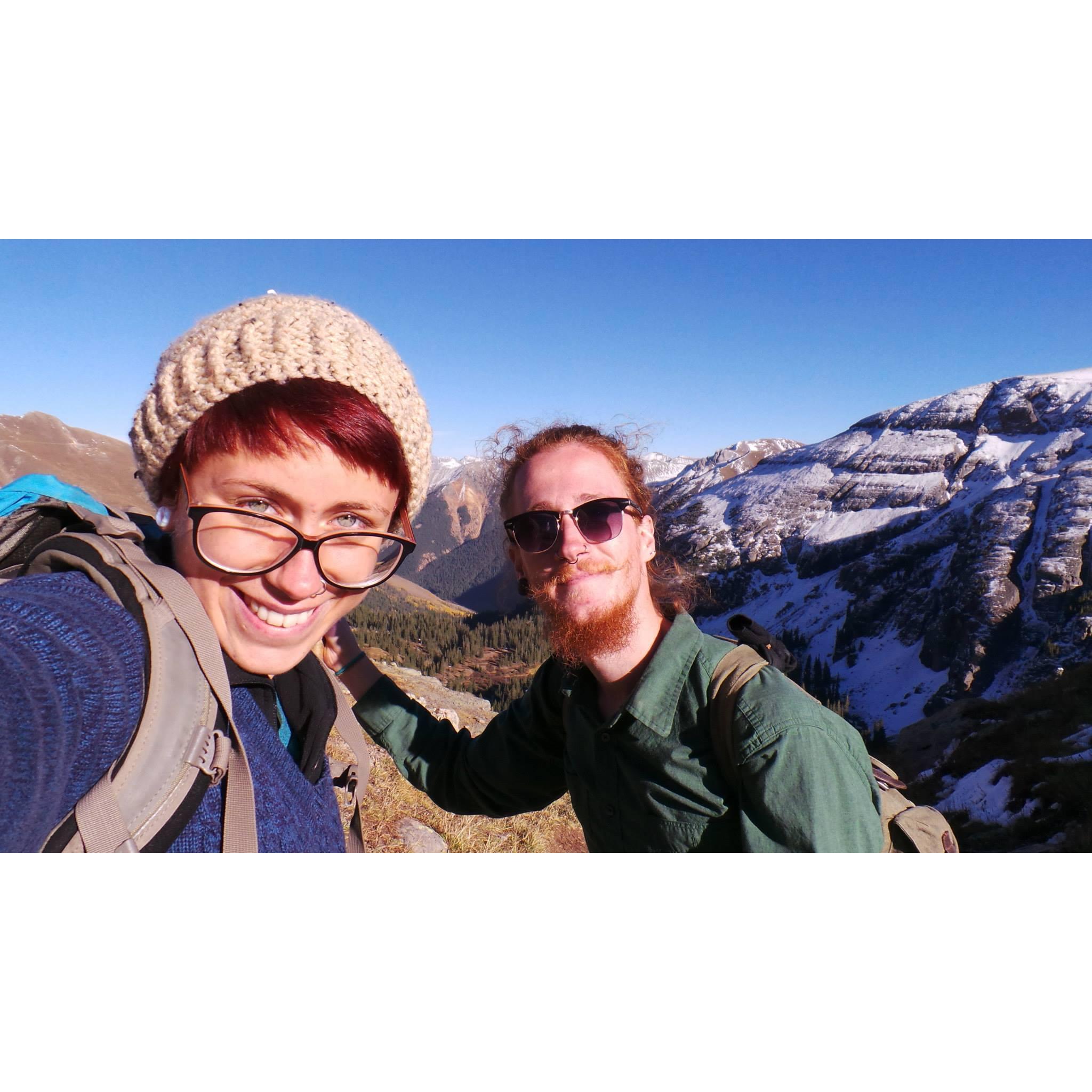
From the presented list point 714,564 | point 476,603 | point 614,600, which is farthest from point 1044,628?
point 476,603

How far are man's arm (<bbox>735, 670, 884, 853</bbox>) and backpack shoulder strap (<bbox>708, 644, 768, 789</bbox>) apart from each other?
0.03 m

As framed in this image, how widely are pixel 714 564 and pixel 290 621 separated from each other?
141 m

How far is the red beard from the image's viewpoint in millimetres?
2725

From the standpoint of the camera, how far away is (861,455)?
153000 mm

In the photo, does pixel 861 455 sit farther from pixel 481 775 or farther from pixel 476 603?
pixel 481 775

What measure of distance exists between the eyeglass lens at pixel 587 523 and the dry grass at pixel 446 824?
4.33 meters

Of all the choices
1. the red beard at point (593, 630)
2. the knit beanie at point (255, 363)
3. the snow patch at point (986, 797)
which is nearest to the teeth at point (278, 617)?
the knit beanie at point (255, 363)

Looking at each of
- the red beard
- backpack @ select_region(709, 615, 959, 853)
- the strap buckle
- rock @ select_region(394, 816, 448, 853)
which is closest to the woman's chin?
the strap buckle

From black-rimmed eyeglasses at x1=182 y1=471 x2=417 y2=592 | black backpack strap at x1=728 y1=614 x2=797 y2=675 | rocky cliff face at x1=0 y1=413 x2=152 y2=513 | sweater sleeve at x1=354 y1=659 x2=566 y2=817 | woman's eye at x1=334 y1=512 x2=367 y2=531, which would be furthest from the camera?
rocky cliff face at x1=0 y1=413 x2=152 y2=513

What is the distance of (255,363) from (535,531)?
5.01 ft

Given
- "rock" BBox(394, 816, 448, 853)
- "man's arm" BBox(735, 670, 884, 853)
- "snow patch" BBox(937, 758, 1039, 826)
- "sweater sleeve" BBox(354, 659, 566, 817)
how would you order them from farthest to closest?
"snow patch" BBox(937, 758, 1039, 826) < "rock" BBox(394, 816, 448, 853) < "sweater sleeve" BBox(354, 659, 566, 817) < "man's arm" BBox(735, 670, 884, 853)

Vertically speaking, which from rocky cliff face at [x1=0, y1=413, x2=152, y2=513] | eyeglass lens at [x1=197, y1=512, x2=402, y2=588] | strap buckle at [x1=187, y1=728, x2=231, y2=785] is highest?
rocky cliff face at [x1=0, y1=413, x2=152, y2=513]

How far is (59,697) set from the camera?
1.20 m

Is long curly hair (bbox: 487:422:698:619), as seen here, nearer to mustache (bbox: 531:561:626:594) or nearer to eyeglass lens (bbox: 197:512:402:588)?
mustache (bbox: 531:561:626:594)
